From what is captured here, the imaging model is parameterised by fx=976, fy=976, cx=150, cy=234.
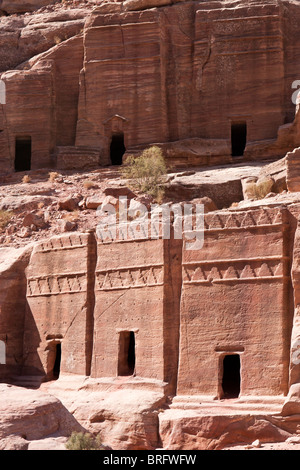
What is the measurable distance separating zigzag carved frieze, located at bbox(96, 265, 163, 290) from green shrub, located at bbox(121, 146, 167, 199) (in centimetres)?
770

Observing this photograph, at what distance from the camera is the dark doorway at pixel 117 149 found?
1539 inches

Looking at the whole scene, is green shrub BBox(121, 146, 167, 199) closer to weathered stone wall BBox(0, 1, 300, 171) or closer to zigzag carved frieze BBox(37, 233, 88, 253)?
weathered stone wall BBox(0, 1, 300, 171)

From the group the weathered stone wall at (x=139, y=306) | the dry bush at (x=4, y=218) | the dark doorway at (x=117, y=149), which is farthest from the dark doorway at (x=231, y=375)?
the dark doorway at (x=117, y=149)

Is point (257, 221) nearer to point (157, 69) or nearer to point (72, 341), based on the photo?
point (72, 341)

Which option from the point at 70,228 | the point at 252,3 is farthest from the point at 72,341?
the point at 252,3

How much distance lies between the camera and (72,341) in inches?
1021

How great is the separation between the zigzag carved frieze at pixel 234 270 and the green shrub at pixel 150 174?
365 inches

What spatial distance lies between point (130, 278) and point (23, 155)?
17.2 metres

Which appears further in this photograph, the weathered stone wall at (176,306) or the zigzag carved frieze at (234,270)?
the zigzag carved frieze at (234,270)

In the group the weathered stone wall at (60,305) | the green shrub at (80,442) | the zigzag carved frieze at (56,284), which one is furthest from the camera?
the zigzag carved frieze at (56,284)

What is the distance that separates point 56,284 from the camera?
26.7 metres

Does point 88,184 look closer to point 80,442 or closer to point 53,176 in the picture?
point 53,176

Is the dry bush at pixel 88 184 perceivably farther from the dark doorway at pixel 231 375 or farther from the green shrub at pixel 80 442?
the green shrub at pixel 80 442

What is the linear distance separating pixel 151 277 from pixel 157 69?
14796mm
